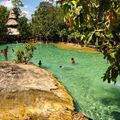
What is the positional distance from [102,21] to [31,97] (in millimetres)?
7650

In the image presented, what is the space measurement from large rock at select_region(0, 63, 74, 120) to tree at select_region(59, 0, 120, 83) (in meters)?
4.79

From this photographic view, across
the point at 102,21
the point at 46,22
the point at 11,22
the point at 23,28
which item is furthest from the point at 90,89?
the point at 11,22

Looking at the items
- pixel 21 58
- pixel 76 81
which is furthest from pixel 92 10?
pixel 21 58

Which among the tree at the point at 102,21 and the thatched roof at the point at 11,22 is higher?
the thatched roof at the point at 11,22

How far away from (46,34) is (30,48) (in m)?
29.9

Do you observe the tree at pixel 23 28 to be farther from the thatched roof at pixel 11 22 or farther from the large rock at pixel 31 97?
the large rock at pixel 31 97

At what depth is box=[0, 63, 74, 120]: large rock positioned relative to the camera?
1429 centimetres

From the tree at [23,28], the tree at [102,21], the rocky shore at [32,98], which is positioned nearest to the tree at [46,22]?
the tree at [23,28]

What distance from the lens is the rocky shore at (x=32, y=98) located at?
14219 millimetres

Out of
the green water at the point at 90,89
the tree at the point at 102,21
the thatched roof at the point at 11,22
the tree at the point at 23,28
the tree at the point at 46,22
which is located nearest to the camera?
the tree at the point at 102,21

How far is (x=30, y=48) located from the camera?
29688mm

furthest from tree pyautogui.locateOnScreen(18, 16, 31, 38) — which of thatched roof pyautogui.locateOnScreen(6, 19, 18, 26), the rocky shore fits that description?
the rocky shore

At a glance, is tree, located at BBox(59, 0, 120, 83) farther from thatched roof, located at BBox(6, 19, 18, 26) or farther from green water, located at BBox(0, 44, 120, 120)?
thatched roof, located at BBox(6, 19, 18, 26)

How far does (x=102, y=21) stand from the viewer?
1099 cm
